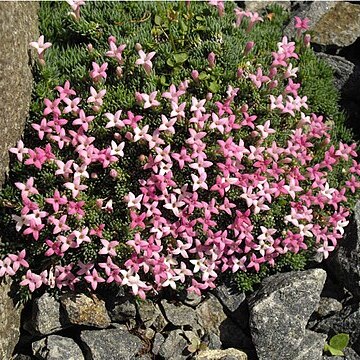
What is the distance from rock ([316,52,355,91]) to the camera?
6613 mm

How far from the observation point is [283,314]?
5.41m

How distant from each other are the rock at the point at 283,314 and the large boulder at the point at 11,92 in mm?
2101

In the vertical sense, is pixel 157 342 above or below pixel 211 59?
below

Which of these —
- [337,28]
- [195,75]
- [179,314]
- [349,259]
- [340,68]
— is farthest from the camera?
[337,28]

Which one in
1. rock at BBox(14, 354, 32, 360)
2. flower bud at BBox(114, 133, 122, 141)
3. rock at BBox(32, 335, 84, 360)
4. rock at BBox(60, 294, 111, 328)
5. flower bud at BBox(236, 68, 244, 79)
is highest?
flower bud at BBox(236, 68, 244, 79)

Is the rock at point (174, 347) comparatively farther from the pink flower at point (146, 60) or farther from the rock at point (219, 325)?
the pink flower at point (146, 60)

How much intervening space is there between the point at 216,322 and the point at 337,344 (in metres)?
1.11

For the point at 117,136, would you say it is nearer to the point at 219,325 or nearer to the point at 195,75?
the point at 195,75

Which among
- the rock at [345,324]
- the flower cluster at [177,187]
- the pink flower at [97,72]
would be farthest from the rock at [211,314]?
the pink flower at [97,72]

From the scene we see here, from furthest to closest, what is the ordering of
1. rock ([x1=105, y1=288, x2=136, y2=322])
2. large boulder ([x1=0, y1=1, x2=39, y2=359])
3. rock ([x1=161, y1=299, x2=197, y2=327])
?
rock ([x1=161, y1=299, x2=197, y2=327]) → rock ([x1=105, y1=288, x2=136, y2=322]) → large boulder ([x1=0, y1=1, x2=39, y2=359])

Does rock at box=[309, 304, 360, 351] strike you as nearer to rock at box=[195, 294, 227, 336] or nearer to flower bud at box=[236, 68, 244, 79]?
rock at box=[195, 294, 227, 336]

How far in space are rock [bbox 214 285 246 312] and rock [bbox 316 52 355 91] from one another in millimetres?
2576

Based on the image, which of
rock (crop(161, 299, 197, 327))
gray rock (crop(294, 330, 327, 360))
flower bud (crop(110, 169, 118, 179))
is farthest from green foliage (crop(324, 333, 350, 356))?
flower bud (crop(110, 169, 118, 179))

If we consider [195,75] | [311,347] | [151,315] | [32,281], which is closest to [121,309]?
[151,315]
